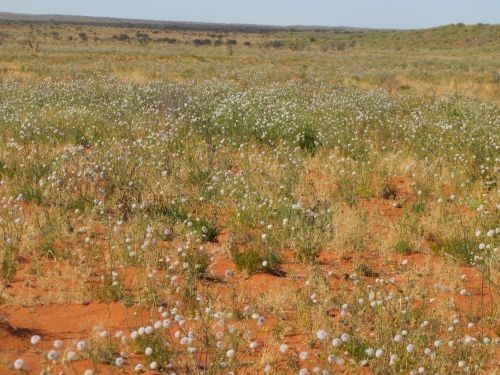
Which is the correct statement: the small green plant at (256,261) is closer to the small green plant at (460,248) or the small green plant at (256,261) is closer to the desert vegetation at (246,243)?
the desert vegetation at (246,243)

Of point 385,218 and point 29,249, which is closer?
point 29,249

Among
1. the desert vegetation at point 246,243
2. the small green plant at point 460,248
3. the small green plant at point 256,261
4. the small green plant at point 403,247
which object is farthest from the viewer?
the small green plant at point 403,247

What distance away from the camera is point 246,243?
21.2 feet

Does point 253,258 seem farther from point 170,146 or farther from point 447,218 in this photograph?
point 170,146

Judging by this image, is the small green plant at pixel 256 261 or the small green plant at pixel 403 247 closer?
the small green plant at pixel 256 261

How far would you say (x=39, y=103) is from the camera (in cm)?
1339

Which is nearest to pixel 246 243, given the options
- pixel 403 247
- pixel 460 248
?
pixel 403 247

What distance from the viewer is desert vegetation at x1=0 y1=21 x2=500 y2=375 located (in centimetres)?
397

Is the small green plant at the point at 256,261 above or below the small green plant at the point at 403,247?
below

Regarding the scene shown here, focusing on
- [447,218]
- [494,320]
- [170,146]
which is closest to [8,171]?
[170,146]

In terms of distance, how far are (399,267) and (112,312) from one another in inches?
116

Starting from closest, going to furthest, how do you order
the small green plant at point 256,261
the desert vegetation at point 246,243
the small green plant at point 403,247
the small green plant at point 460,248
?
the desert vegetation at point 246,243 → the small green plant at point 256,261 → the small green plant at point 460,248 → the small green plant at point 403,247

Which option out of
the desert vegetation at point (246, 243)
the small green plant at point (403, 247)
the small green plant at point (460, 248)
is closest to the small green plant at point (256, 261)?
the desert vegetation at point (246, 243)

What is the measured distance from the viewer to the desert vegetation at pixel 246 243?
3.97 meters
